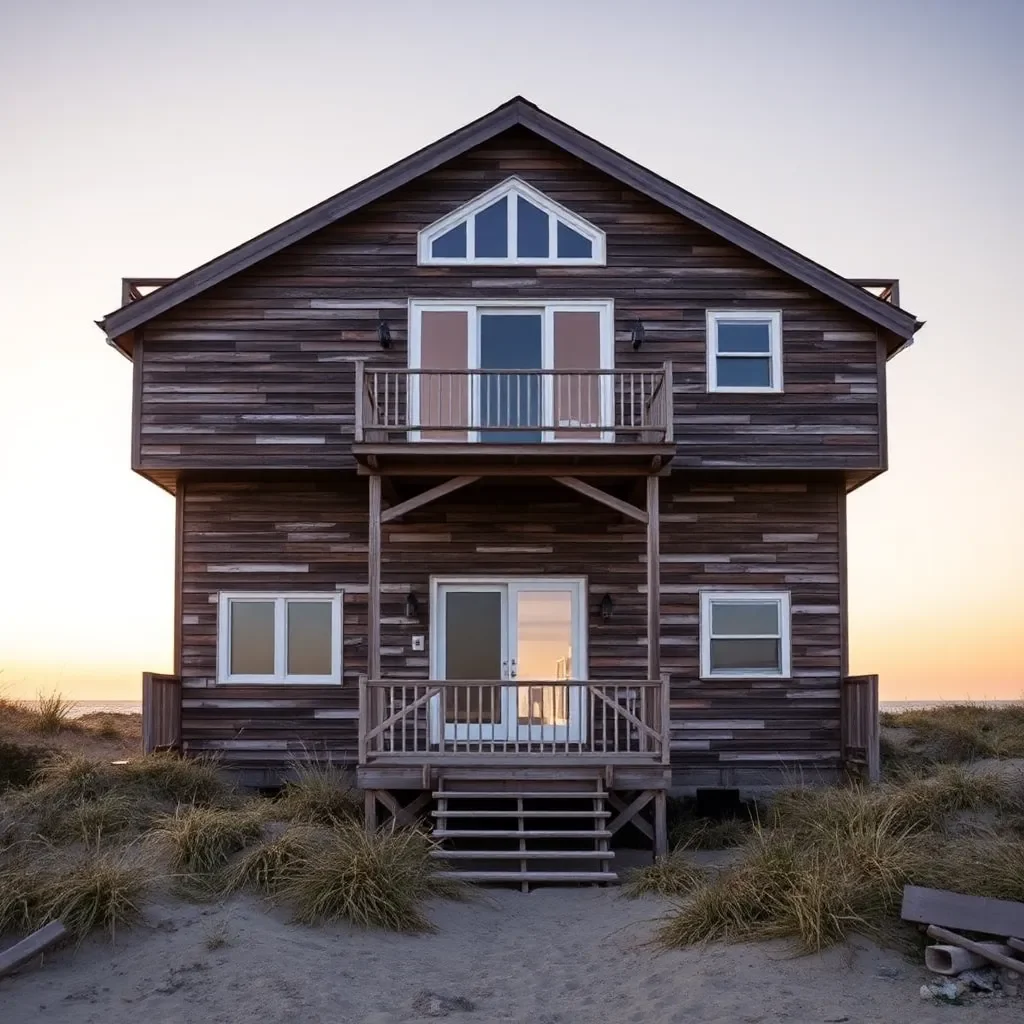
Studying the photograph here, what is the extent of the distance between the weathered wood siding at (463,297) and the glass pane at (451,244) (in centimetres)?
30

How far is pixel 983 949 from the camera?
8.99m

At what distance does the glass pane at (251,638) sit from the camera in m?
18.2

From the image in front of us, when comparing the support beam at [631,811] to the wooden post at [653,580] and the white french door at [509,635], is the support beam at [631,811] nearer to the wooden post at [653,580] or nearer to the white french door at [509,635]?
the wooden post at [653,580]

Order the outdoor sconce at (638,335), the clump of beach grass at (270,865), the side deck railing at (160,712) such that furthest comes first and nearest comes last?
the outdoor sconce at (638,335)
the side deck railing at (160,712)
the clump of beach grass at (270,865)

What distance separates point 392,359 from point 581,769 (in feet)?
21.2

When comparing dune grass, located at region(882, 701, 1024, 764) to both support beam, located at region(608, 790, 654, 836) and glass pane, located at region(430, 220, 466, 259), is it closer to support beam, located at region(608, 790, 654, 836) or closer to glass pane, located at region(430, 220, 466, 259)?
support beam, located at region(608, 790, 654, 836)

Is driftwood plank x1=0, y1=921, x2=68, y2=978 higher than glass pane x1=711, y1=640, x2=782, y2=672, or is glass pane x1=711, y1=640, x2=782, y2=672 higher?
glass pane x1=711, y1=640, x2=782, y2=672


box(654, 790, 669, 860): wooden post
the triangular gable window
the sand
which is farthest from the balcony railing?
the sand

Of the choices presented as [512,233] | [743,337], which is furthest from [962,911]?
[512,233]

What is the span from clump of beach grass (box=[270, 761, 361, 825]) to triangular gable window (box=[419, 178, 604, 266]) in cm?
735

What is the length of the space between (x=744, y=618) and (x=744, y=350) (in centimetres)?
A: 387

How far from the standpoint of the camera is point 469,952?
35.6 feet

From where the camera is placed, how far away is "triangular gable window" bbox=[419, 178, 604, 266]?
1812 cm

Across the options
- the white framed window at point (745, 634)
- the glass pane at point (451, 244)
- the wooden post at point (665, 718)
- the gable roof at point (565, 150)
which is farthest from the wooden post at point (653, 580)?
the glass pane at point (451, 244)
